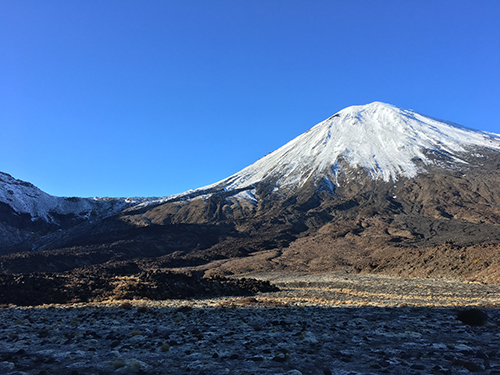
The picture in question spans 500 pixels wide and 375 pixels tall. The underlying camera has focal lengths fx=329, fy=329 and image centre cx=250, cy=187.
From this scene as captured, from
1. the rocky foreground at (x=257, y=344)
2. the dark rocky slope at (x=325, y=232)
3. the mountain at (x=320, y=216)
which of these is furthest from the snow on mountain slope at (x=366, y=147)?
the rocky foreground at (x=257, y=344)

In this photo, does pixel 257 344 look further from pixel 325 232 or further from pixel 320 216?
pixel 320 216

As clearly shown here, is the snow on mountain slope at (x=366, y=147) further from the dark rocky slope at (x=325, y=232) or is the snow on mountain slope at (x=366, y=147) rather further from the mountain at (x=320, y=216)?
the dark rocky slope at (x=325, y=232)

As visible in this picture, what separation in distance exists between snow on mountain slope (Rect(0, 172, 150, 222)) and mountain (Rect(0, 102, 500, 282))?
0.57 m

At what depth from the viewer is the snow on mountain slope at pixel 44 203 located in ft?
363

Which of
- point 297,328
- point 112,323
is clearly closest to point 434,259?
point 297,328

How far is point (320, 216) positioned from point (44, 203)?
329ft

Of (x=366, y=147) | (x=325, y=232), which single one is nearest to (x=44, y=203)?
(x=325, y=232)

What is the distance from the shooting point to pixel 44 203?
122 metres

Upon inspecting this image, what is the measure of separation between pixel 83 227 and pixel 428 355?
4408 inches

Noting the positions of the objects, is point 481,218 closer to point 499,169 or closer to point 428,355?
point 499,169

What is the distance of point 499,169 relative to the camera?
98.6m

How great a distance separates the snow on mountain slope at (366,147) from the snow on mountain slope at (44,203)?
36.1 meters

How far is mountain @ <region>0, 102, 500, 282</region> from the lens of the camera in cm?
5428

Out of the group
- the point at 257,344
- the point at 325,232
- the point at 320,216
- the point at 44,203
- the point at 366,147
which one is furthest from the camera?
the point at 366,147
